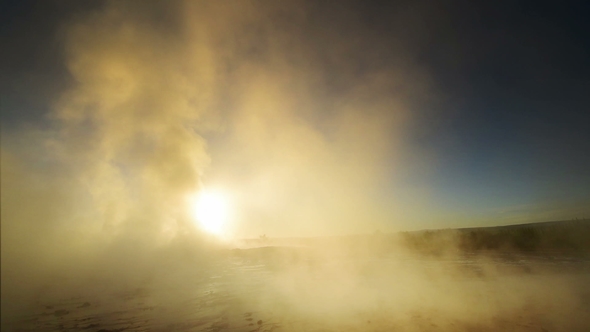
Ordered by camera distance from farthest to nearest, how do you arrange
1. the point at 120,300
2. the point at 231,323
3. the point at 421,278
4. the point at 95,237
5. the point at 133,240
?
1. the point at 133,240
2. the point at 95,237
3. the point at 421,278
4. the point at 120,300
5. the point at 231,323

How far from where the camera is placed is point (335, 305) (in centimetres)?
1178

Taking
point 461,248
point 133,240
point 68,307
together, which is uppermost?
point 133,240

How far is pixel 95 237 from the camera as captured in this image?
2375 centimetres

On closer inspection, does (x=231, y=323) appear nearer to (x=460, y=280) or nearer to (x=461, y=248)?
(x=460, y=280)

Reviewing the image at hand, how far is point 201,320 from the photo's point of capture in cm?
983

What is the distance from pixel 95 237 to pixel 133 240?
338cm

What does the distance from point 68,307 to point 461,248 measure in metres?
39.2

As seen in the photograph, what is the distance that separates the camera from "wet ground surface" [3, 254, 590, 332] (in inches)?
353

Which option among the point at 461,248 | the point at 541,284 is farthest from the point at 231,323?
the point at 461,248

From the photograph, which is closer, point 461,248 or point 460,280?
point 460,280

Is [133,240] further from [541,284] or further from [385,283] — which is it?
[541,284]

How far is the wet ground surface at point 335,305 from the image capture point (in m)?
8.96

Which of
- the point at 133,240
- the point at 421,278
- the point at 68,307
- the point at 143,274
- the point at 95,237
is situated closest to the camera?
the point at 68,307

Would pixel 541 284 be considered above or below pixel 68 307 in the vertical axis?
below
